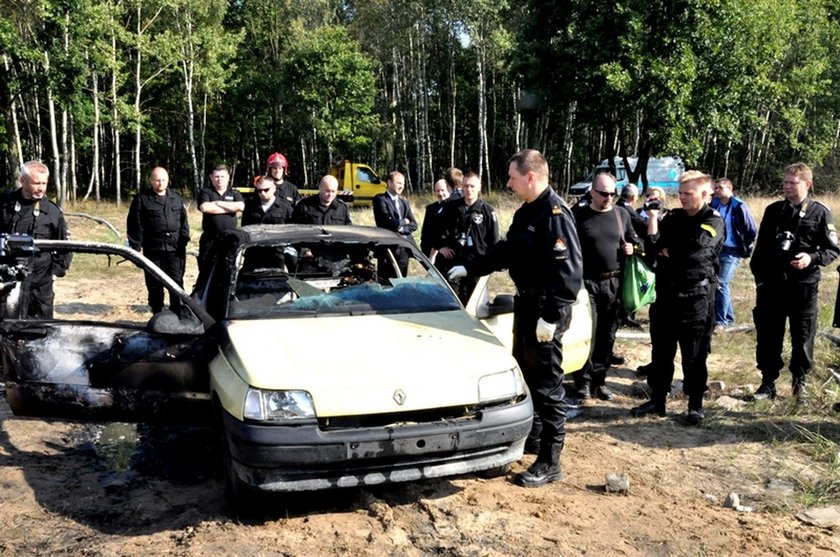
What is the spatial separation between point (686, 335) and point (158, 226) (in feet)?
18.3

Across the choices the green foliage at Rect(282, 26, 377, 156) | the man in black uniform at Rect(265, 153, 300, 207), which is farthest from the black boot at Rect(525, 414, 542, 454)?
the green foliage at Rect(282, 26, 377, 156)

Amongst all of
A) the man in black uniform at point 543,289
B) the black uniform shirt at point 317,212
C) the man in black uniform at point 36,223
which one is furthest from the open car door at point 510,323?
the man in black uniform at point 36,223

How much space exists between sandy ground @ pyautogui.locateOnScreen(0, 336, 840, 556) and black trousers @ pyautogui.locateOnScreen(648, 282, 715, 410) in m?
0.60

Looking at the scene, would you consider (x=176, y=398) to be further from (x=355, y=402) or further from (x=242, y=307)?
(x=355, y=402)

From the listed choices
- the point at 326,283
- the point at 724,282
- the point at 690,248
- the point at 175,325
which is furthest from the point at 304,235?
the point at 724,282

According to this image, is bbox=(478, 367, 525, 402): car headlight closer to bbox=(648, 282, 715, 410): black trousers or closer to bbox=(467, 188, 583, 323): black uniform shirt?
bbox=(467, 188, 583, 323): black uniform shirt

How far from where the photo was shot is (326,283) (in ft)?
16.2

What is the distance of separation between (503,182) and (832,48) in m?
17.2

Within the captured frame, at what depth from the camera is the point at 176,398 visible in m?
4.09

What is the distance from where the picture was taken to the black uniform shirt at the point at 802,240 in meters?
5.62

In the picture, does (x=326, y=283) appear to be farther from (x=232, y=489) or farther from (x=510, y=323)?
(x=232, y=489)

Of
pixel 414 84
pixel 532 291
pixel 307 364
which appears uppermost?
pixel 414 84

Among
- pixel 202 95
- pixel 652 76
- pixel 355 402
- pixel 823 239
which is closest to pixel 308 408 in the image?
pixel 355 402

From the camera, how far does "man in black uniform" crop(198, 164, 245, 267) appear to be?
7.74 m
